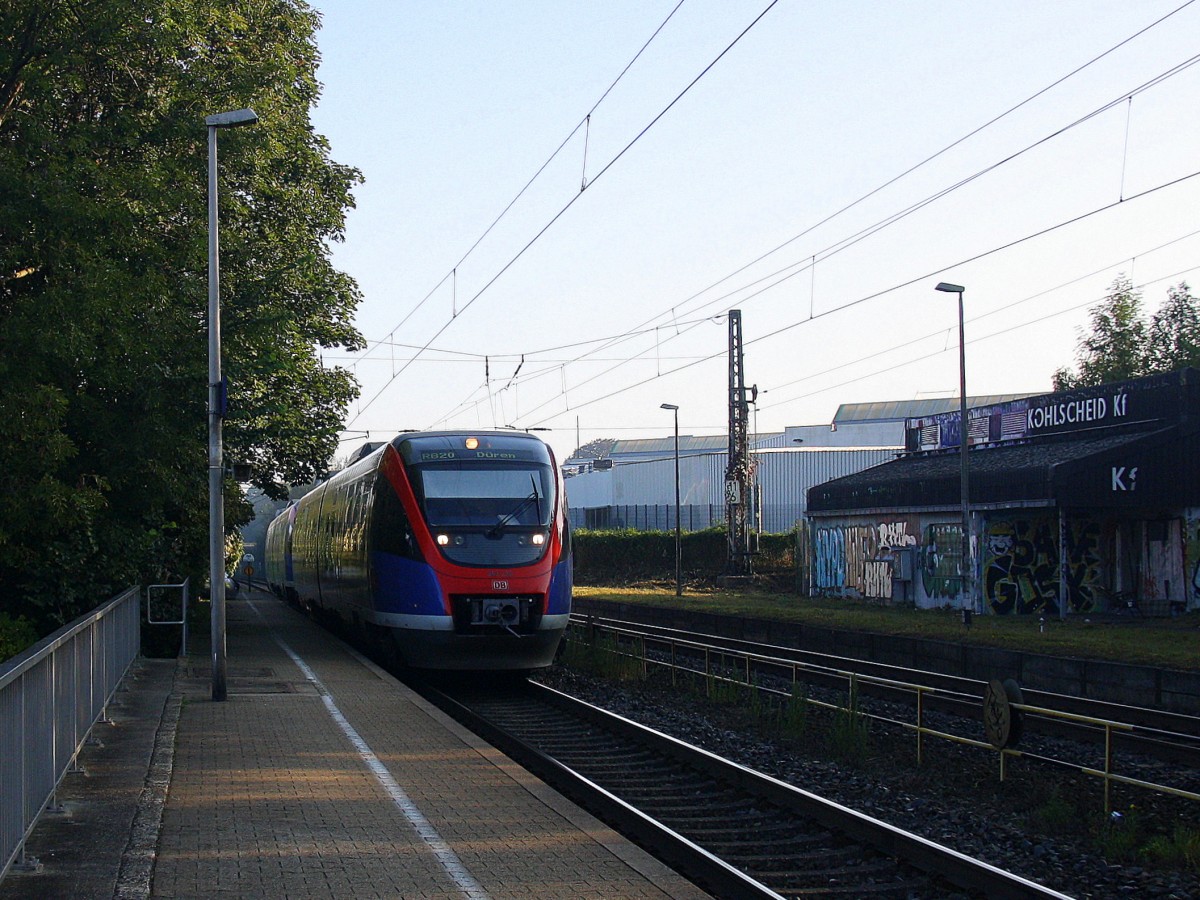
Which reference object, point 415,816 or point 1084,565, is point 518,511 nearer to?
point 415,816

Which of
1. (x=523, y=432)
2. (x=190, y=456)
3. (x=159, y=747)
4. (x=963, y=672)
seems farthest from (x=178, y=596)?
(x=963, y=672)

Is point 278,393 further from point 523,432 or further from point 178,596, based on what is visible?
point 523,432

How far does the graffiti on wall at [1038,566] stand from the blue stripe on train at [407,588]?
19.0 meters

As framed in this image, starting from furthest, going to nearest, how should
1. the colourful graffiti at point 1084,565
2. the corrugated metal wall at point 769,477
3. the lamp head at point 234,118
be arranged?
the corrugated metal wall at point 769,477
the colourful graffiti at point 1084,565
the lamp head at point 234,118

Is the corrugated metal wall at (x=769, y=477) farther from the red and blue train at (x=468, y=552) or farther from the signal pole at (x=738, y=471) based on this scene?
the red and blue train at (x=468, y=552)

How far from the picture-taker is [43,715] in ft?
26.1

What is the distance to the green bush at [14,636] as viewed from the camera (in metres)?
A: 15.2

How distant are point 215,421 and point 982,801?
368 inches

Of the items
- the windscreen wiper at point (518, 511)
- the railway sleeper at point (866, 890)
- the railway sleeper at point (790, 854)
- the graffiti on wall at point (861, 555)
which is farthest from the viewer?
the graffiti on wall at point (861, 555)

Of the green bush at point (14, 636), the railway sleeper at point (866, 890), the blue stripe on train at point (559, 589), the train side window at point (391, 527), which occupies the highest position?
the train side window at point (391, 527)

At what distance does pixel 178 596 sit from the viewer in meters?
22.5

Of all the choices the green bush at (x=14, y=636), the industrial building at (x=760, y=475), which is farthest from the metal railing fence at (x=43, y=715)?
the industrial building at (x=760, y=475)

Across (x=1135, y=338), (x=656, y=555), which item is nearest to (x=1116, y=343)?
(x=1135, y=338)

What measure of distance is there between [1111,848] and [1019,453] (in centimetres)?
2714
